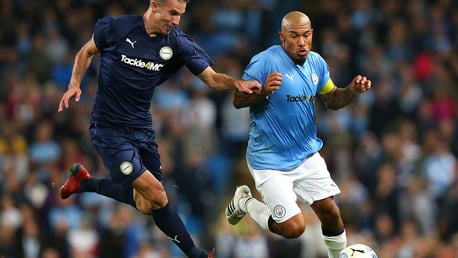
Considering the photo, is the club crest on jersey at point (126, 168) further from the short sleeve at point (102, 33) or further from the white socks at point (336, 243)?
the white socks at point (336, 243)

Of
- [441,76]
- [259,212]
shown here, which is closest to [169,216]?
[259,212]

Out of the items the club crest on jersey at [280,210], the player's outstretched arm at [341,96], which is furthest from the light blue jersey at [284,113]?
the club crest on jersey at [280,210]

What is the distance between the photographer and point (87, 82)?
1980cm

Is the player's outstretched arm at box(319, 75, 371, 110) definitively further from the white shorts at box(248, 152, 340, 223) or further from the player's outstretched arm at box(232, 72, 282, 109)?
the player's outstretched arm at box(232, 72, 282, 109)

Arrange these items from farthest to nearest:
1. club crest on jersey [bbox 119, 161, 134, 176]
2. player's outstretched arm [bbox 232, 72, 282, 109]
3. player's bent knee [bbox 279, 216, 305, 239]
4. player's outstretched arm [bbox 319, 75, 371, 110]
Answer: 1. player's outstretched arm [bbox 319, 75, 371, 110]
2. player's bent knee [bbox 279, 216, 305, 239]
3. club crest on jersey [bbox 119, 161, 134, 176]
4. player's outstretched arm [bbox 232, 72, 282, 109]

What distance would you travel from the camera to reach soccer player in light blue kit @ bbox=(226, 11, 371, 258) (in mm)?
11117

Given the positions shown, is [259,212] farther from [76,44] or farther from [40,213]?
[76,44]

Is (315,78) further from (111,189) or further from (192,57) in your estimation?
(111,189)

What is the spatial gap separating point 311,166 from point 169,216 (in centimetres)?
153

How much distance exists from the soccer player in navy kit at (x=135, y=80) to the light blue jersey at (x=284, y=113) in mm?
475

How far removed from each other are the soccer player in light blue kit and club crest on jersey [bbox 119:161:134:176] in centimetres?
120

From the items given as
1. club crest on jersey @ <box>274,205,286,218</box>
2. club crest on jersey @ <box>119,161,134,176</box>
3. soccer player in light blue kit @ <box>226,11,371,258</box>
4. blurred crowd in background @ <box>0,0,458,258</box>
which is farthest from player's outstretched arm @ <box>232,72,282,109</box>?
blurred crowd in background @ <box>0,0,458,258</box>

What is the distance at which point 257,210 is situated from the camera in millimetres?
11883

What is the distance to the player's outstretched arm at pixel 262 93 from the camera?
10.6 m
